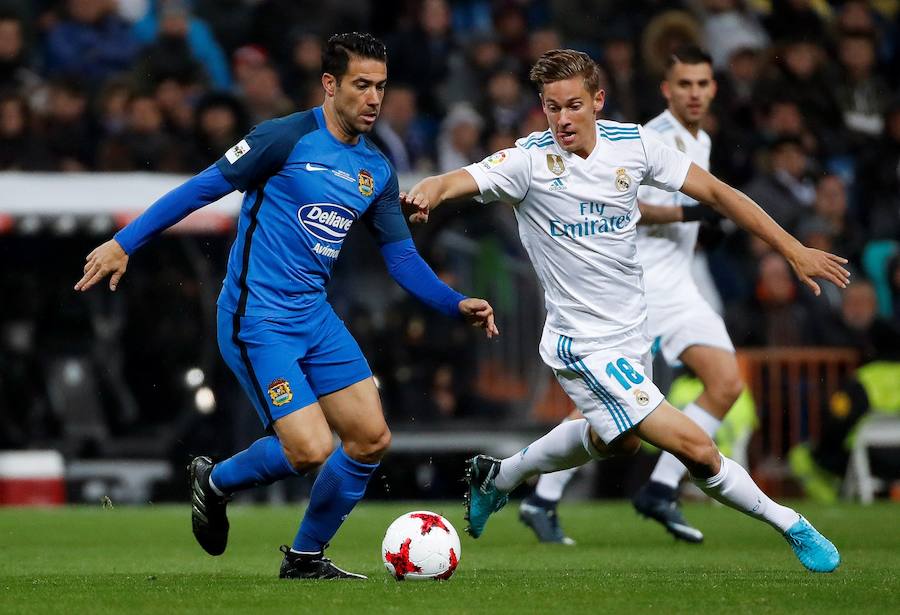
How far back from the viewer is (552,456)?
892 cm

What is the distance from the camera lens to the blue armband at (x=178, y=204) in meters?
7.45

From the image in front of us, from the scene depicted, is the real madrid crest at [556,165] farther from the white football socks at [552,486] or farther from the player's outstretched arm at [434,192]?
the white football socks at [552,486]

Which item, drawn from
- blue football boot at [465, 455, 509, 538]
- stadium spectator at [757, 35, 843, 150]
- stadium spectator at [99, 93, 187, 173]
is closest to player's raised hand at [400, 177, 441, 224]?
blue football boot at [465, 455, 509, 538]

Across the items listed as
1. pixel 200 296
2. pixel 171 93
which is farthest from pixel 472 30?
pixel 200 296

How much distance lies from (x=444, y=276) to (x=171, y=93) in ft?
11.1

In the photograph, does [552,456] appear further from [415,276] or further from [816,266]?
[816,266]

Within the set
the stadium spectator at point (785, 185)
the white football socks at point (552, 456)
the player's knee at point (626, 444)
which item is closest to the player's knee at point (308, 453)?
the player's knee at point (626, 444)

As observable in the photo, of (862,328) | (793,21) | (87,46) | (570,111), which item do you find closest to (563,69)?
(570,111)

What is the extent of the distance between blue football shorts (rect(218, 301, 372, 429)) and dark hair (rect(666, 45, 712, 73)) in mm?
3445

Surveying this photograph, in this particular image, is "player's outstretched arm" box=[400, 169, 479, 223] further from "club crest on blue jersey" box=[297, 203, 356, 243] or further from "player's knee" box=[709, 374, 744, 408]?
"player's knee" box=[709, 374, 744, 408]

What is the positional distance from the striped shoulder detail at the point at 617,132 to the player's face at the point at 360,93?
1.22m

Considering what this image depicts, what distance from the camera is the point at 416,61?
1745 centimetres

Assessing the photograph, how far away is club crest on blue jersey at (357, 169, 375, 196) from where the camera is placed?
773cm

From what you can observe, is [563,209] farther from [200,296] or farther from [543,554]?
[200,296]
